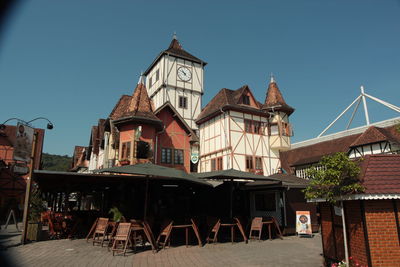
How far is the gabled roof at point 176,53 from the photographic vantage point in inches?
1271

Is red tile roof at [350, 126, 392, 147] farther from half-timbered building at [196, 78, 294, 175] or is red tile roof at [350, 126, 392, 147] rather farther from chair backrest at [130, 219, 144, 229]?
chair backrest at [130, 219, 144, 229]

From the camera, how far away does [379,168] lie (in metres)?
6.05

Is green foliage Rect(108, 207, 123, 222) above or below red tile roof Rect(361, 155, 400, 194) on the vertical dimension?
below

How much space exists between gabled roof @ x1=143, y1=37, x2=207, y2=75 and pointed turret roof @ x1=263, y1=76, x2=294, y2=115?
30.3 ft

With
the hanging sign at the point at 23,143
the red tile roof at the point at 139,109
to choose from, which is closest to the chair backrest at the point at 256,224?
the hanging sign at the point at 23,143

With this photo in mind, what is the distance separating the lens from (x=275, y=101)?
91.9ft

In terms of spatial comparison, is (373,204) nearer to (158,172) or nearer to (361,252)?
(361,252)

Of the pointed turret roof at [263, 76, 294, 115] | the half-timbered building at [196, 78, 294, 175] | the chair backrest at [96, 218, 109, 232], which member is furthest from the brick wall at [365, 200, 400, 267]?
the pointed turret roof at [263, 76, 294, 115]

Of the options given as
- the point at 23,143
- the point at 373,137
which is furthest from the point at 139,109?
the point at 373,137

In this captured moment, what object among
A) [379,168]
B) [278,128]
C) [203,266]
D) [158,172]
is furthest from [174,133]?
[379,168]

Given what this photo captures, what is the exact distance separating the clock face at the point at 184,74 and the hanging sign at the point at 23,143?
22541mm

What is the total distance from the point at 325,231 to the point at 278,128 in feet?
66.8

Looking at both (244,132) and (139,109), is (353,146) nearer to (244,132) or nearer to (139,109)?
(244,132)

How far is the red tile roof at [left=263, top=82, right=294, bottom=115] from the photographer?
1079 inches
